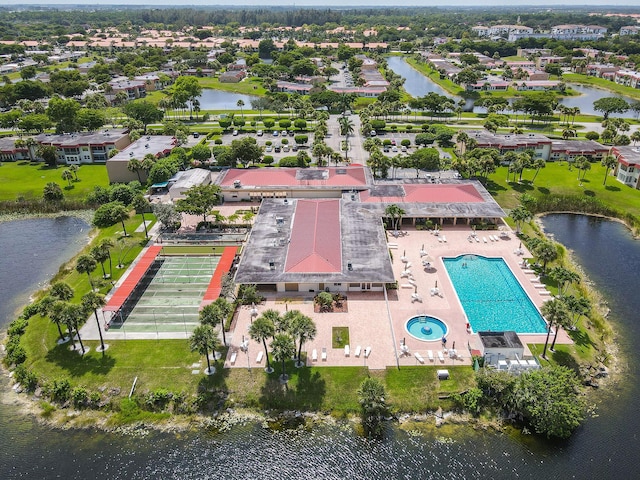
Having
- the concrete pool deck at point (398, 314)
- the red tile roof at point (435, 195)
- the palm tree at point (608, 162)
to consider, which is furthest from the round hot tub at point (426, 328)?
the palm tree at point (608, 162)

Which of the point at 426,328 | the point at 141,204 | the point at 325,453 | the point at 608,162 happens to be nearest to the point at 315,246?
the point at 426,328

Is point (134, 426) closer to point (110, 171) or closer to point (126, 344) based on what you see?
point (126, 344)

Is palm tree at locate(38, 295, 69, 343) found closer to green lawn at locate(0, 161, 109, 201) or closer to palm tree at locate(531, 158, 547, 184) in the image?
green lawn at locate(0, 161, 109, 201)

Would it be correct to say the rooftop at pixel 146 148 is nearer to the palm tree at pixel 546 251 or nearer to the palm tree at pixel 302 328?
the palm tree at pixel 302 328

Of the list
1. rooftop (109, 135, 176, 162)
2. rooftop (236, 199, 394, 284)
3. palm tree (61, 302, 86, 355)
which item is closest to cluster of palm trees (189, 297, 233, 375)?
rooftop (236, 199, 394, 284)

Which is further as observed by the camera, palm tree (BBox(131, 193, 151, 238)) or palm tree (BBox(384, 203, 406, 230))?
palm tree (BBox(131, 193, 151, 238))

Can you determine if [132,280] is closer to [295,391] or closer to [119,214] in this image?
[119,214]

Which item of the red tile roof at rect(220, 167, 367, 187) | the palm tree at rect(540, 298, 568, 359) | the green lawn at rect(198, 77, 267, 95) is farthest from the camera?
the green lawn at rect(198, 77, 267, 95)
